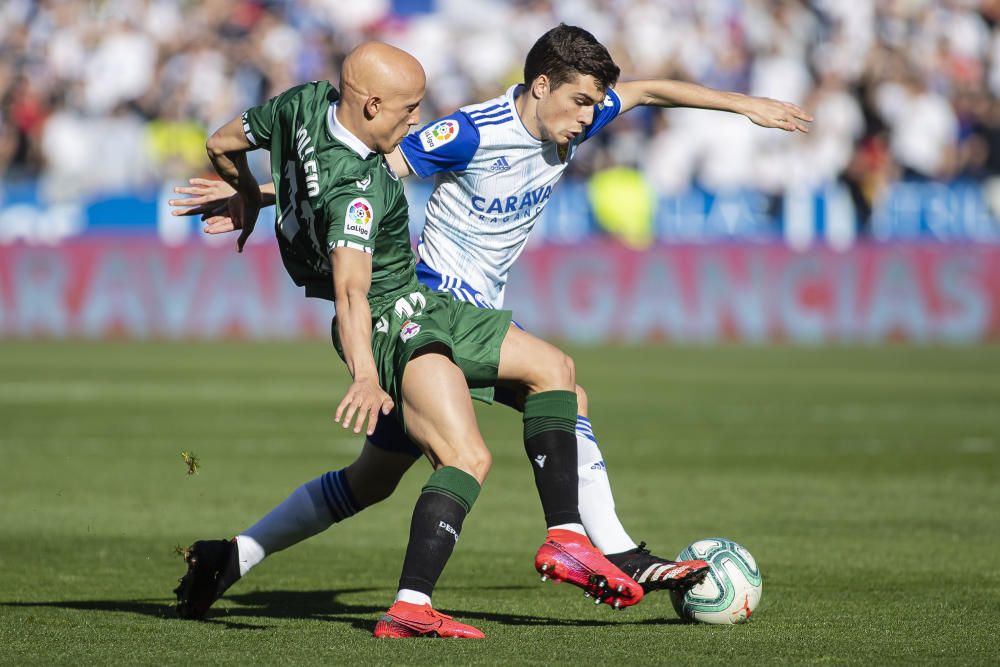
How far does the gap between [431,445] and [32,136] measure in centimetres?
2079

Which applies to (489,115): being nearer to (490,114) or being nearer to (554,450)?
(490,114)

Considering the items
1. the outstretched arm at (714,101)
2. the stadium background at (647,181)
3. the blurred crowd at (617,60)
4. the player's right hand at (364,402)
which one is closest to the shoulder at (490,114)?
the outstretched arm at (714,101)

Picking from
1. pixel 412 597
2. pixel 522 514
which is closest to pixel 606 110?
pixel 412 597

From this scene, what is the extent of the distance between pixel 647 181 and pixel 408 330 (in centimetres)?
1837

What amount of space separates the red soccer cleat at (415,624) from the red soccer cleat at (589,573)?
0.36m

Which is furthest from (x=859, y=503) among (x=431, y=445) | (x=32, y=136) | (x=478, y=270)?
(x=32, y=136)

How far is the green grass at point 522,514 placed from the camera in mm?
5734

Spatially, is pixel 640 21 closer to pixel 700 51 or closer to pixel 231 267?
pixel 700 51

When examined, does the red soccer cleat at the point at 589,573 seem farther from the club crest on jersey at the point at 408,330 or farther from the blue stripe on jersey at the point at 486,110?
the blue stripe on jersey at the point at 486,110

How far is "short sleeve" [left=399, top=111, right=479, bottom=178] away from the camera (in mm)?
6523

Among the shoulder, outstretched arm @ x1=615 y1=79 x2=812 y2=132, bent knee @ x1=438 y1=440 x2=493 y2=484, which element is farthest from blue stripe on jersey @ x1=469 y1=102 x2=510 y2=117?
bent knee @ x1=438 y1=440 x2=493 y2=484

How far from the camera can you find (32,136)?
25.1 meters

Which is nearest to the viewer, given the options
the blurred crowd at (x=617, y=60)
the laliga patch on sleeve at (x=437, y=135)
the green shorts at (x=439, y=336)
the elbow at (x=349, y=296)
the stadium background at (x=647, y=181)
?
the elbow at (x=349, y=296)

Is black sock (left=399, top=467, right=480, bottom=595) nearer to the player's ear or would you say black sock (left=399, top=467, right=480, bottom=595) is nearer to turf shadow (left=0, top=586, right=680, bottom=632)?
turf shadow (left=0, top=586, right=680, bottom=632)
